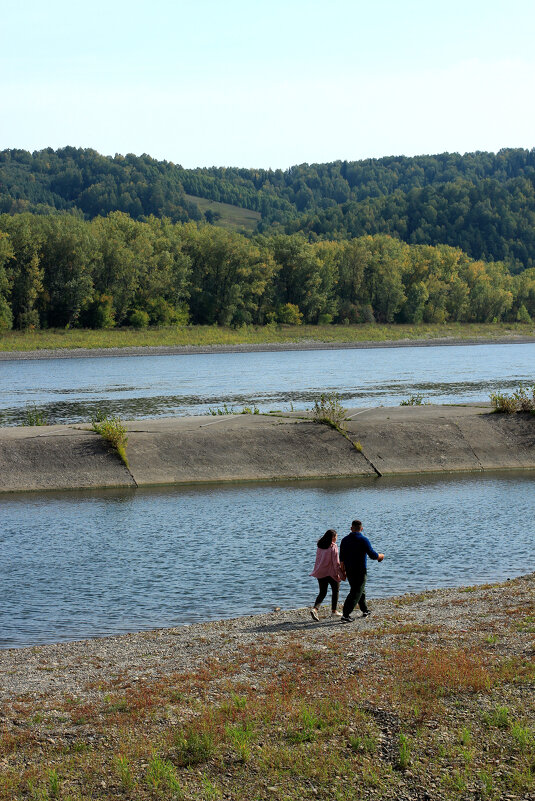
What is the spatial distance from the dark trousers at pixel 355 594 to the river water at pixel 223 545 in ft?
5.73

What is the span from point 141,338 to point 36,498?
9985cm

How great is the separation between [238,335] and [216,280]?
42.5ft

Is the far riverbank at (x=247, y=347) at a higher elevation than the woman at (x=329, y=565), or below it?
below

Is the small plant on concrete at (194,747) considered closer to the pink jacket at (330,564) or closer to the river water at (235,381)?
the pink jacket at (330,564)

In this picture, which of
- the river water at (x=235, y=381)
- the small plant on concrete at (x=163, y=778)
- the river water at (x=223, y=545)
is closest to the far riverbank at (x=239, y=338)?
the river water at (x=235, y=381)

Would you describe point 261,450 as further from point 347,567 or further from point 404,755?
point 404,755

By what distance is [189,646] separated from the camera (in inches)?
515

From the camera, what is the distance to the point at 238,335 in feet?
456

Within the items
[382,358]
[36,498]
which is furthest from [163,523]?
[382,358]

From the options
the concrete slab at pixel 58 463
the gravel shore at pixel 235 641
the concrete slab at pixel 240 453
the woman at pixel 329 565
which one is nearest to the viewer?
the gravel shore at pixel 235 641

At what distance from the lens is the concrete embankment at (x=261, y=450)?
29.8 meters

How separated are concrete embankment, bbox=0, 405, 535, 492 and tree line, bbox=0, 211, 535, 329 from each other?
3577 inches

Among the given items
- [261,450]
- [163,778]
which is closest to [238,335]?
[261,450]

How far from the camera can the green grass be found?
118m
